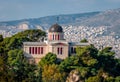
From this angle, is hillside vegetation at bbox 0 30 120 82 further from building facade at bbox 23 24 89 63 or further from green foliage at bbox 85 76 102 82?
building facade at bbox 23 24 89 63

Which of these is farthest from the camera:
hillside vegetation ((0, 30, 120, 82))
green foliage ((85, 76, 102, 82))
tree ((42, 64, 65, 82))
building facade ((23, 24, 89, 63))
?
building facade ((23, 24, 89, 63))

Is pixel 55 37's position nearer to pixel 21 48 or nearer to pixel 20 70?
pixel 21 48

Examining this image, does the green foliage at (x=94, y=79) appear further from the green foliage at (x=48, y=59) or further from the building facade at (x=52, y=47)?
the building facade at (x=52, y=47)

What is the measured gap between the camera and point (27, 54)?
3922 inches

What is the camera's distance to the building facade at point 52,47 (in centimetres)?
9900

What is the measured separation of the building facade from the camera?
99000 millimetres

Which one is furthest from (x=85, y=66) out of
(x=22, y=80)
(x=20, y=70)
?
(x=22, y=80)

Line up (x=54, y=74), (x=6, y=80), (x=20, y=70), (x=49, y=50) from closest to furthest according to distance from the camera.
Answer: (x=6, y=80) < (x=20, y=70) < (x=54, y=74) < (x=49, y=50)

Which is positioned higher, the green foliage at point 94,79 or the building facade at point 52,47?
the building facade at point 52,47

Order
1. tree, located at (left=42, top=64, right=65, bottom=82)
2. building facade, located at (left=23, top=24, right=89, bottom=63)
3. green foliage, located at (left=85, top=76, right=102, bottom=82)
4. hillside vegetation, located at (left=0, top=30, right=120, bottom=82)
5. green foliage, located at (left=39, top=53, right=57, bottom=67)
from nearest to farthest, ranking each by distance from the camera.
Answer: green foliage, located at (left=85, top=76, right=102, bottom=82) < tree, located at (left=42, top=64, right=65, bottom=82) < hillside vegetation, located at (left=0, top=30, right=120, bottom=82) < green foliage, located at (left=39, top=53, right=57, bottom=67) < building facade, located at (left=23, top=24, right=89, bottom=63)

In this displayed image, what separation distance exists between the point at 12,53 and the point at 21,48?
459cm

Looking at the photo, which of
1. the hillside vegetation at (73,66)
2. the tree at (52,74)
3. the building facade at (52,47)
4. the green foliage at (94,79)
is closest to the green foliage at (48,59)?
the hillside vegetation at (73,66)

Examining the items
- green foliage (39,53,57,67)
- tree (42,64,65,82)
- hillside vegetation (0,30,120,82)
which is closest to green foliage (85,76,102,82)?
hillside vegetation (0,30,120,82)

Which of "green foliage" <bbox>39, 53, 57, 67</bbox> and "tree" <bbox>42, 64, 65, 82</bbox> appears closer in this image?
"tree" <bbox>42, 64, 65, 82</bbox>
